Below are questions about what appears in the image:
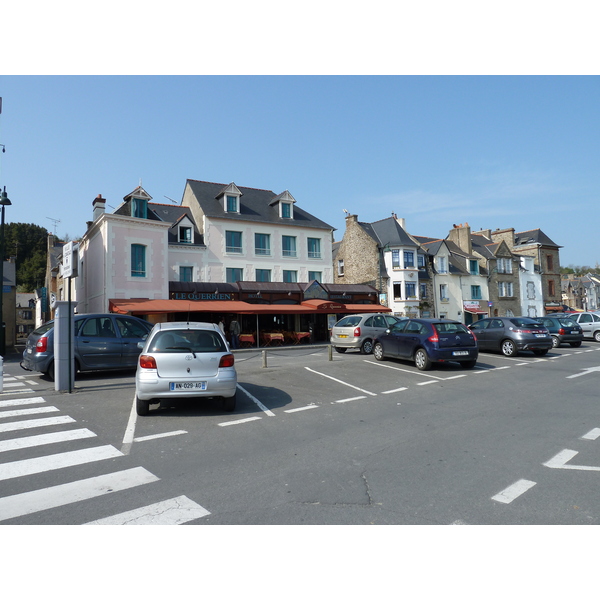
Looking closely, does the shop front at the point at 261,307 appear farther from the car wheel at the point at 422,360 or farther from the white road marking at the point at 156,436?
the white road marking at the point at 156,436

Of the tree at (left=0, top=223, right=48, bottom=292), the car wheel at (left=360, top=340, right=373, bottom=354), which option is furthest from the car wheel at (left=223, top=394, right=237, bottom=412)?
the tree at (left=0, top=223, right=48, bottom=292)

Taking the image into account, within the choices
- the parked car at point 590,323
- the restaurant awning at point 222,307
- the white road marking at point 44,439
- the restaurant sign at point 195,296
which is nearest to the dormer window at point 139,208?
the restaurant sign at point 195,296

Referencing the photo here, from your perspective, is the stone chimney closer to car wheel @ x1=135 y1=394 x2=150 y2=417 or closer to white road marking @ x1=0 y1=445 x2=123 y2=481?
car wheel @ x1=135 y1=394 x2=150 y2=417

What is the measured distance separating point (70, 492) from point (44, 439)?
220cm

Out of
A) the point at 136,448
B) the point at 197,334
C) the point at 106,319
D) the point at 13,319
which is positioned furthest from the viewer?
the point at 13,319

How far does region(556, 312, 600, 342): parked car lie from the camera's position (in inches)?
978

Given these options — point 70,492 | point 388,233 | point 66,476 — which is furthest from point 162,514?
point 388,233

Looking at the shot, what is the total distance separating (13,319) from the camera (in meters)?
29.1

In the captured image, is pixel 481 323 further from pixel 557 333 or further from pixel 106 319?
pixel 106 319

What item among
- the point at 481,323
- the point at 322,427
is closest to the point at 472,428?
the point at 322,427

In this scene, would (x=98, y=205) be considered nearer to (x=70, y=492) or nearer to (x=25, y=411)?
(x=25, y=411)

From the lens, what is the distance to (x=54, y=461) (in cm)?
515

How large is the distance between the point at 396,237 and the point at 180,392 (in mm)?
32879

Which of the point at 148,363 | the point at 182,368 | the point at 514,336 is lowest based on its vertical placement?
the point at 514,336
